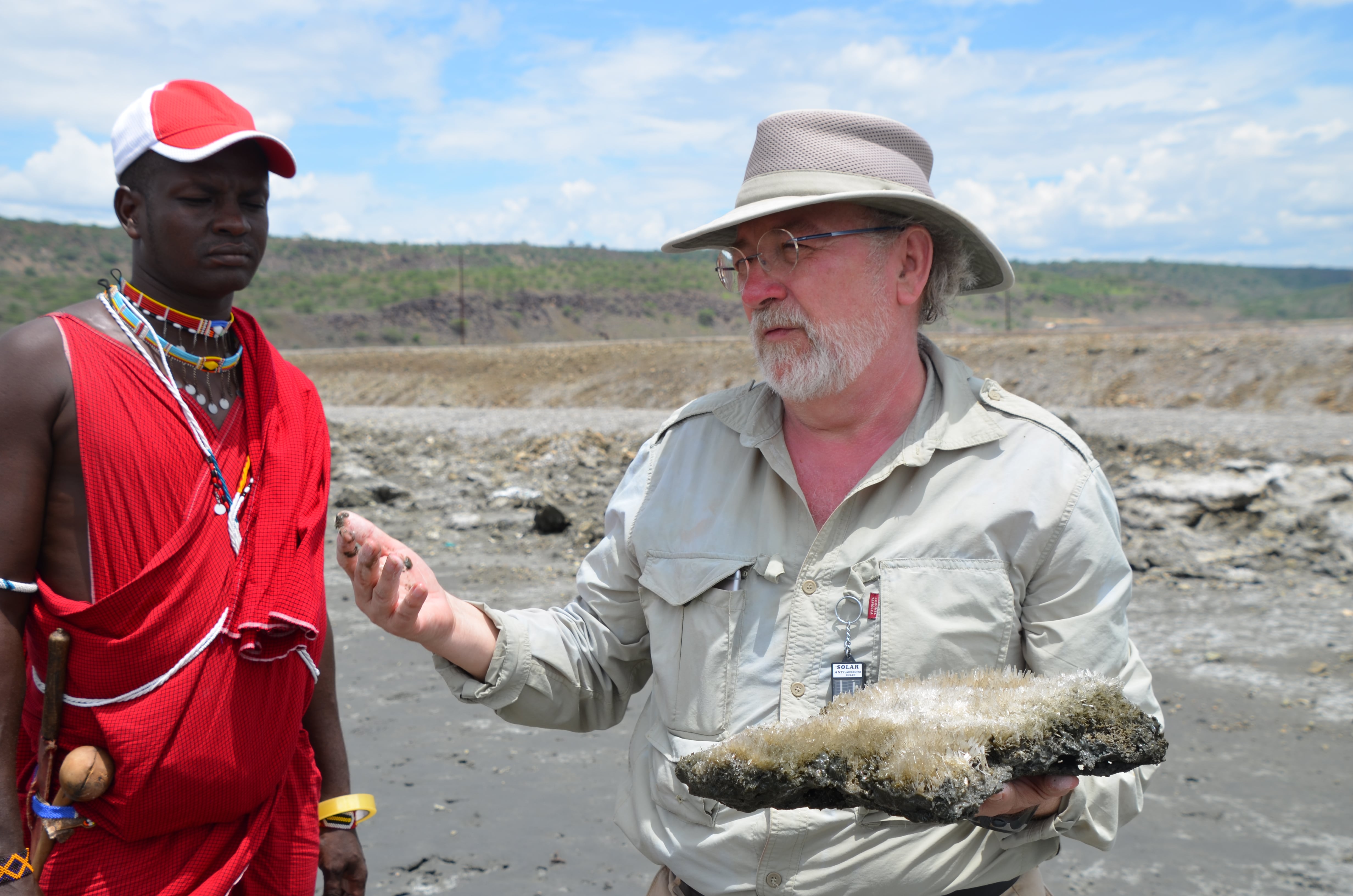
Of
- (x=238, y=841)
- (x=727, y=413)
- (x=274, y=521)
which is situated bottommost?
(x=238, y=841)

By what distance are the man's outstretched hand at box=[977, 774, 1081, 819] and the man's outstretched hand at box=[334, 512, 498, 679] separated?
3.22ft

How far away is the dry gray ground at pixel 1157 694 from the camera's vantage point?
13.1 feet

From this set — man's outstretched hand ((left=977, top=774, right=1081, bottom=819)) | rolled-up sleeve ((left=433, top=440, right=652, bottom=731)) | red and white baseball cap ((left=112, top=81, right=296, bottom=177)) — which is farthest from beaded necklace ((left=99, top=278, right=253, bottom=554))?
man's outstretched hand ((left=977, top=774, right=1081, bottom=819))

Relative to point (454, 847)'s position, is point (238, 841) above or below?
above

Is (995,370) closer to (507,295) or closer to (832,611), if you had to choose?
(832,611)

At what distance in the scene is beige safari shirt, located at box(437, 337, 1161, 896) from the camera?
175 cm

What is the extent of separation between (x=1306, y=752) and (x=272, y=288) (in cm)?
6848

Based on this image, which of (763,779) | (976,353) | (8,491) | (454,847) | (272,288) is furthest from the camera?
(272,288)

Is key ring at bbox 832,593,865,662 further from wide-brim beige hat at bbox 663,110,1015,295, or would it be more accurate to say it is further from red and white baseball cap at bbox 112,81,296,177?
red and white baseball cap at bbox 112,81,296,177

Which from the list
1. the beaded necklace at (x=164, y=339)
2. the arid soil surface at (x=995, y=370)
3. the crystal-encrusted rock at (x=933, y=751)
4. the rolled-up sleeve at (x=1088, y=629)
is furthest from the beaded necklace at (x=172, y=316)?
the arid soil surface at (x=995, y=370)

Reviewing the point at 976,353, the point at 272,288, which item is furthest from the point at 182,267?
the point at 272,288

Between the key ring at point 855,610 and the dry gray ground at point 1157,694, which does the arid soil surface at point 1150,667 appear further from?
the key ring at point 855,610

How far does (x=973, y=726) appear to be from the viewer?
4.82 ft

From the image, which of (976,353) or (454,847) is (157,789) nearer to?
(454,847)
